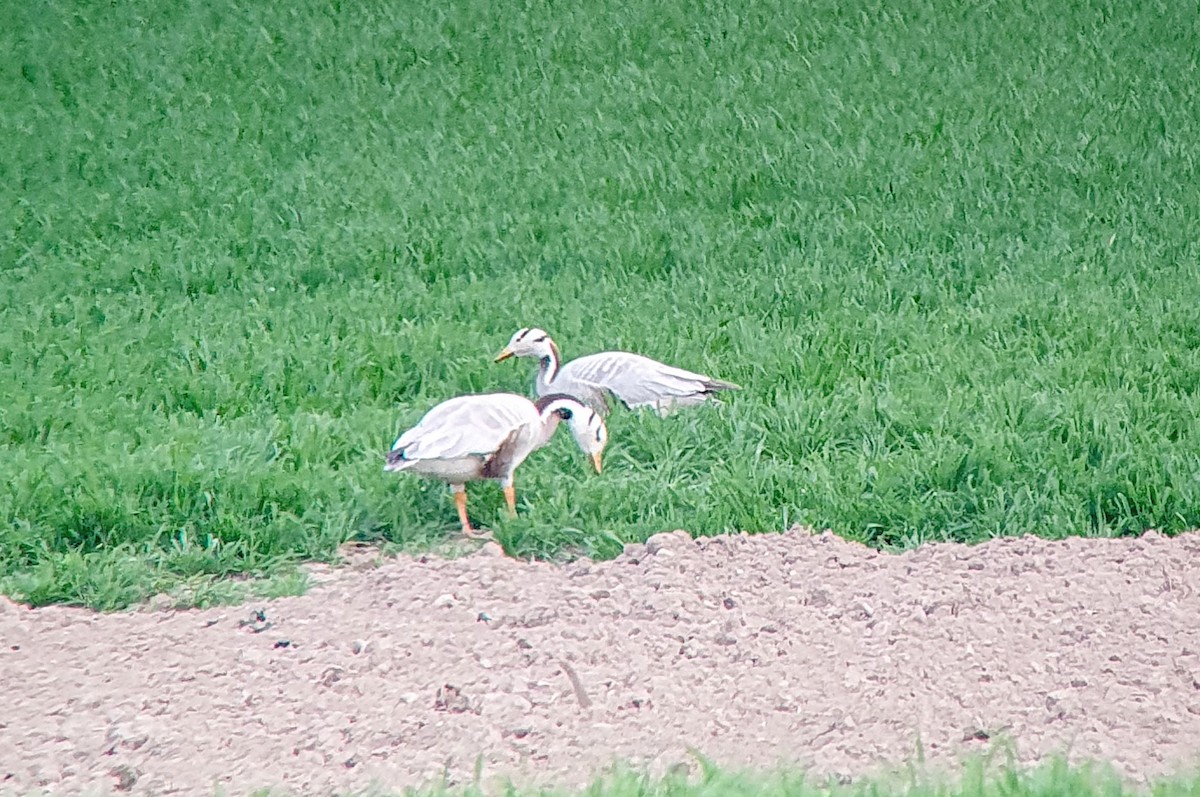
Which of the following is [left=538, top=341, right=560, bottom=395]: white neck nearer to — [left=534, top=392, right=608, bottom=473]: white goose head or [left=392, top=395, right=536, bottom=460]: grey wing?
[left=534, top=392, right=608, bottom=473]: white goose head

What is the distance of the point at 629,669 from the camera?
425 cm

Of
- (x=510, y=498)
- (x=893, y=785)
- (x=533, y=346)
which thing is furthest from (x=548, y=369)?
(x=893, y=785)

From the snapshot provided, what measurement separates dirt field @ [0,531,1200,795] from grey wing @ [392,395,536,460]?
392 millimetres

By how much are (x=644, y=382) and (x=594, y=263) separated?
3.10m

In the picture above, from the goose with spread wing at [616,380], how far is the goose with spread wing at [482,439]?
59 cm

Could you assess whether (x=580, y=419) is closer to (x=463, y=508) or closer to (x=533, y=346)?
(x=463, y=508)

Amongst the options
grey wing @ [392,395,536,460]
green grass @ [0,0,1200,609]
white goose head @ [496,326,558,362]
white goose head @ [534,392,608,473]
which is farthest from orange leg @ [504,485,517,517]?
white goose head @ [496,326,558,362]

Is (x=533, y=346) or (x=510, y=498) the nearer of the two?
(x=510, y=498)

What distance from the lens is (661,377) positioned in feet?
21.5

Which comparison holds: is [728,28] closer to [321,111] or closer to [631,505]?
[321,111]

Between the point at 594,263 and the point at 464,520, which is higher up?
the point at 464,520

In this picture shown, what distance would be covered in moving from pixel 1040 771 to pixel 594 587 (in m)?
1.80

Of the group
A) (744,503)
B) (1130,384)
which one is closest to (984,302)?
(1130,384)

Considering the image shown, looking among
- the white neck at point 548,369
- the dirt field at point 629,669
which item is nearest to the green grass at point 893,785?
the dirt field at point 629,669
